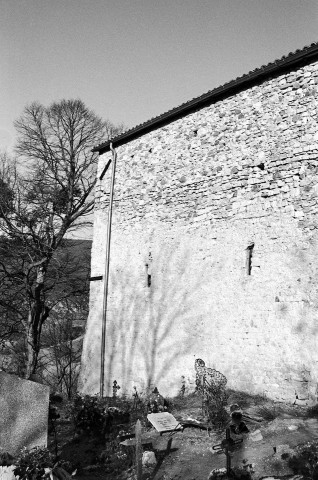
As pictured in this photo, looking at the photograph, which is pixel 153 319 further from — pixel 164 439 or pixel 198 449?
pixel 198 449

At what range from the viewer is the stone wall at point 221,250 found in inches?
335

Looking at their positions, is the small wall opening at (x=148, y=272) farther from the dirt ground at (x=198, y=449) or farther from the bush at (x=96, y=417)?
the dirt ground at (x=198, y=449)

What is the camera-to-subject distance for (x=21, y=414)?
18.8ft

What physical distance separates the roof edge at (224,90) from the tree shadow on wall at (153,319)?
11.8ft

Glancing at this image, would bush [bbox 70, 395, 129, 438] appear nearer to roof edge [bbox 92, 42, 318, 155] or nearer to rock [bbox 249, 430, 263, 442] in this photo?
rock [bbox 249, 430, 263, 442]

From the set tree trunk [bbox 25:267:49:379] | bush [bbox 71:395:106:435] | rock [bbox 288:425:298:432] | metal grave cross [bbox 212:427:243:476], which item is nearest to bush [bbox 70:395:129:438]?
bush [bbox 71:395:106:435]

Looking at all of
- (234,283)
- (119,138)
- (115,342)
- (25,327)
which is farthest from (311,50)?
(25,327)

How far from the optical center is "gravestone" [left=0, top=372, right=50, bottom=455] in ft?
18.5

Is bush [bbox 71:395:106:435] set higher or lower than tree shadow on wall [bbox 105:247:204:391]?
lower

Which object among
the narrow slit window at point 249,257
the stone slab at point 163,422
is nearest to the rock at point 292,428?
the stone slab at point 163,422

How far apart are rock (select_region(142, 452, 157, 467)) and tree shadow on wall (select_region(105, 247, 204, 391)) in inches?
150

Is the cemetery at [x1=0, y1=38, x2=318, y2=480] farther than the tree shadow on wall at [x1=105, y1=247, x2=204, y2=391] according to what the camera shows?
No

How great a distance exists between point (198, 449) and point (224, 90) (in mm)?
7760

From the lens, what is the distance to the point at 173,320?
10664 mm
